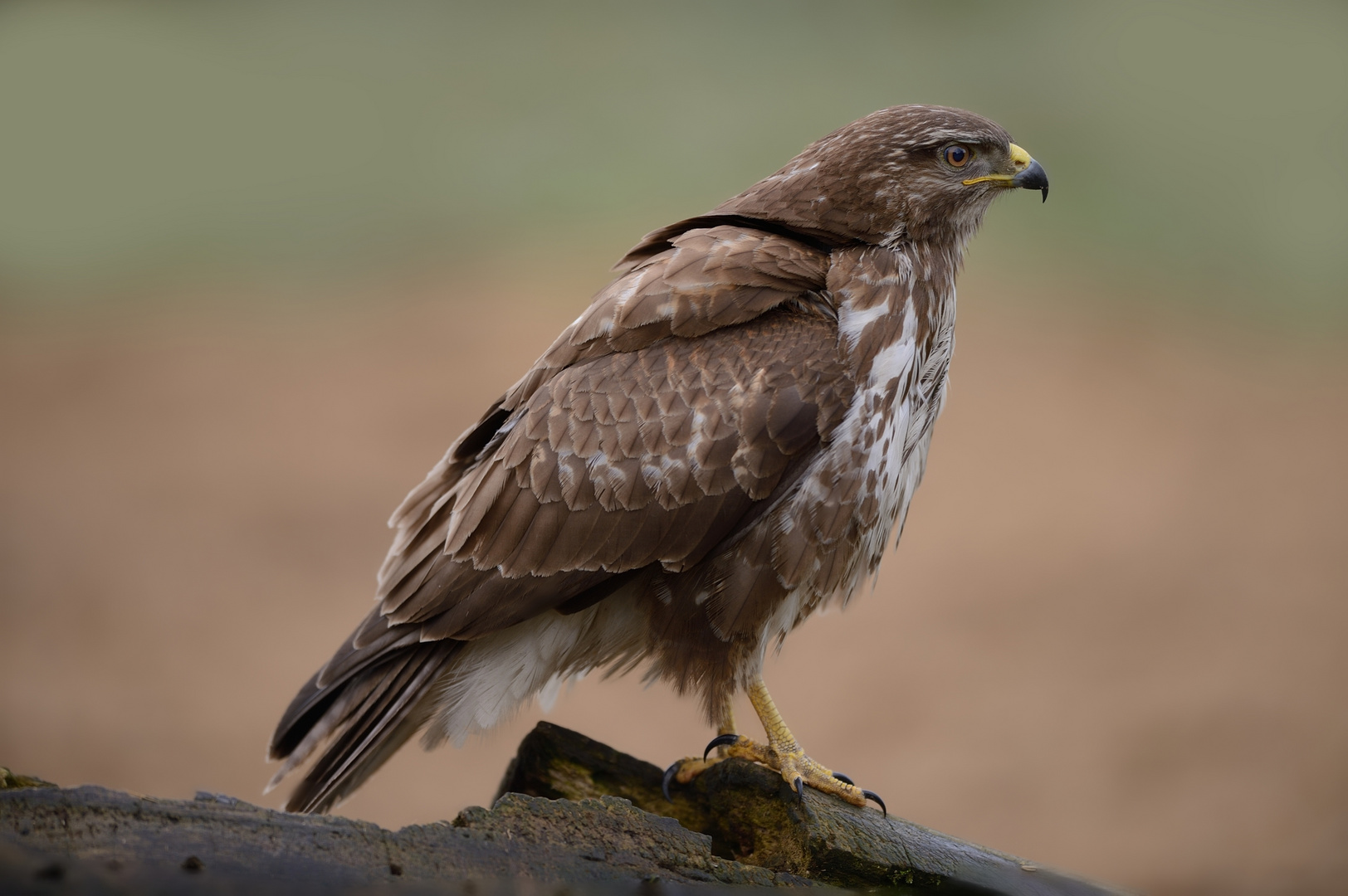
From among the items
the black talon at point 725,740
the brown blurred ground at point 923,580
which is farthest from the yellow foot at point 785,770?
the brown blurred ground at point 923,580

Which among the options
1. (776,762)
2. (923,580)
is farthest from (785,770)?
(923,580)

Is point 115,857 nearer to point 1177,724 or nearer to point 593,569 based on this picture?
point 593,569

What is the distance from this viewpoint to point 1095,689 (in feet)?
37.1

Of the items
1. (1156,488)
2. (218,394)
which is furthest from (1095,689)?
(218,394)

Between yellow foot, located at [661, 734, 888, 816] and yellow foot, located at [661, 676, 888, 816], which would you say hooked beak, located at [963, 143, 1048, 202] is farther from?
yellow foot, located at [661, 734, 888, 816]

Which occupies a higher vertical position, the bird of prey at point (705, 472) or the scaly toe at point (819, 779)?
the bird of prey at point (705, 472)

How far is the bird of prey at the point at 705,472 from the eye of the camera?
3.65 metres

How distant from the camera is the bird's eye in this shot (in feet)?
13.2

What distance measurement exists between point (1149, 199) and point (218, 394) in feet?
50.8

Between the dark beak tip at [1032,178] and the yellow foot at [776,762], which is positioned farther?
the dark beak tip at [1032,178]

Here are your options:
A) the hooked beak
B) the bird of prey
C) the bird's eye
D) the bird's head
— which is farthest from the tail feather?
the hooked beak

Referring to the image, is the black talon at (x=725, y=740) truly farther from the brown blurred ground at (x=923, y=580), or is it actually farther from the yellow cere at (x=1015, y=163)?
the brown blurred ground at (x=923, y=580)

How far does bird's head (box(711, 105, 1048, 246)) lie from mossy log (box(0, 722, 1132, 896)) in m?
1.92

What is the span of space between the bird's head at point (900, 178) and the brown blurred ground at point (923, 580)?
4.17 metres
